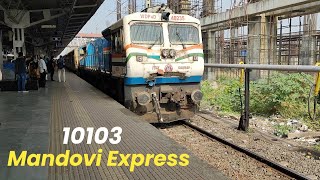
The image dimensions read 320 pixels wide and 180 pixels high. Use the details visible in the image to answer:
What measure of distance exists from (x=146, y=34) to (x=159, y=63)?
2.84 feet

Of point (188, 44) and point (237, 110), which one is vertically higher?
point (188, 44)

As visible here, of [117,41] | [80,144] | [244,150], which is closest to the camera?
[80,144]

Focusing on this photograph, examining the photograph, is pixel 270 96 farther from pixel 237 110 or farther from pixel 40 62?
pixel 40 62

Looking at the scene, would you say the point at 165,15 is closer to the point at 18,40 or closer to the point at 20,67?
the point at 20,67

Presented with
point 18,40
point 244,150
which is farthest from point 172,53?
point 18,40

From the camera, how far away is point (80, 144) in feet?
18.2

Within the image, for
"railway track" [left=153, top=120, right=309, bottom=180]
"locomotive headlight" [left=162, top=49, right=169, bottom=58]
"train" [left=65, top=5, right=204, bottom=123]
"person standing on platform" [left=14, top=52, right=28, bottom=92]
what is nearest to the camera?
"railway track" [left=153, top=120, right=309, bottom=180]

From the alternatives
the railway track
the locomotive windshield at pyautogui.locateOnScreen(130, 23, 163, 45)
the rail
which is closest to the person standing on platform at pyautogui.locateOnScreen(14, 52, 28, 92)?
the locomotive windshield at pyautogui.locateOnScreen(130, 23, 163, 45)

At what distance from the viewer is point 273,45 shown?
64.0 ft

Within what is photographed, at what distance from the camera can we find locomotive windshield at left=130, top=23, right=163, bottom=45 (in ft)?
31.1

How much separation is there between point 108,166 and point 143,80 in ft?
16.7

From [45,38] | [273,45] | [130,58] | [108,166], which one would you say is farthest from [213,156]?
[45,38]

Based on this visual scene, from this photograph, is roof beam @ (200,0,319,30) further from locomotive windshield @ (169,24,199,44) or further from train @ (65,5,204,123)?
train @ (65,5,204,123)

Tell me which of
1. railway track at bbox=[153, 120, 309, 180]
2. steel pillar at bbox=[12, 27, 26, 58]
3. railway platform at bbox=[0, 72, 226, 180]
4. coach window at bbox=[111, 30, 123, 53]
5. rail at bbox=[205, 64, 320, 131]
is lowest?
railway track at bbox=[153, 120, 309, 180]
